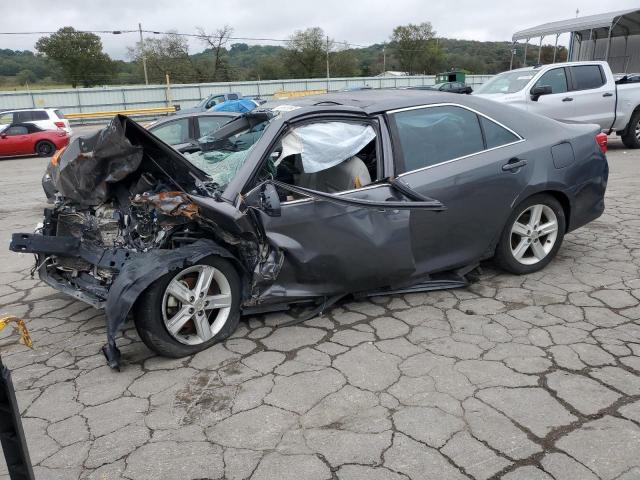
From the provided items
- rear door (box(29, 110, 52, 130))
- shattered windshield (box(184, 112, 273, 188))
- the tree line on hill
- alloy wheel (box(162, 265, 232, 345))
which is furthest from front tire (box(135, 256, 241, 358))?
the tree line on hill

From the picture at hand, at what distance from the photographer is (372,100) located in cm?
408

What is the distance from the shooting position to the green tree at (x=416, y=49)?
3150 inches

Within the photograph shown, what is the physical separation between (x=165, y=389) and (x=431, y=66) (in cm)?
8346

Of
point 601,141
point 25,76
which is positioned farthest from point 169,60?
point 601,141

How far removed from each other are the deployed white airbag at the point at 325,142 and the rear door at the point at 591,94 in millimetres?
8422

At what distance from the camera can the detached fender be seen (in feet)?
10.1

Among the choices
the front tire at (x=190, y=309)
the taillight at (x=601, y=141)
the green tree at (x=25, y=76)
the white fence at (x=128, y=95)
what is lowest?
the front tire at (x=190, y=309)

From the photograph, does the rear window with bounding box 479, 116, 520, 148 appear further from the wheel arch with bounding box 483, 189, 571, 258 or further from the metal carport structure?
the metal carport structure

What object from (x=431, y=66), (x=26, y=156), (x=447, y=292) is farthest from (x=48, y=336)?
(x=431, y=66)

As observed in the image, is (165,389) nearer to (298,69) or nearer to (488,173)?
(488,173)

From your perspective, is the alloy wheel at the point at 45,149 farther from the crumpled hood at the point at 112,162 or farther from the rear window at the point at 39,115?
the crumpled hood at the point at 112,162

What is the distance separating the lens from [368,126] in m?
3.84

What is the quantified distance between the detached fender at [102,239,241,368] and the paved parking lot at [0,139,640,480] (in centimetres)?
34

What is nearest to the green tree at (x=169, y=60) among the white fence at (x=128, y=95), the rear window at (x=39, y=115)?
the white fence at (x=128, y=95)
